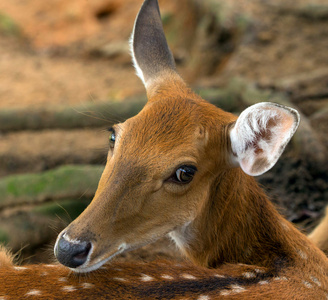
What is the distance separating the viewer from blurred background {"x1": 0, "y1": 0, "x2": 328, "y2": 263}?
4.54 meters

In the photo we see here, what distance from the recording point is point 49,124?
5.49 m

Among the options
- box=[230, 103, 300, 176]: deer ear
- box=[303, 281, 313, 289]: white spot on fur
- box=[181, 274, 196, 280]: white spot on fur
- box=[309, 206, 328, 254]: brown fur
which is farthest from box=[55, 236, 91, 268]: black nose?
box=[309, 206, 328, 254]: brown fur

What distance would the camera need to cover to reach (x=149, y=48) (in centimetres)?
335

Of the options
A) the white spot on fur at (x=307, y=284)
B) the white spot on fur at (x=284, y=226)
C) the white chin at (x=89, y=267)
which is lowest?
the white spot on fur at (x=307, y=284)

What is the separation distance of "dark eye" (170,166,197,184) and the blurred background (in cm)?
83

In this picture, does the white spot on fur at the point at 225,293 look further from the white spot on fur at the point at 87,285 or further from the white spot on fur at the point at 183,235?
the white spot on fur at the point at 87,285

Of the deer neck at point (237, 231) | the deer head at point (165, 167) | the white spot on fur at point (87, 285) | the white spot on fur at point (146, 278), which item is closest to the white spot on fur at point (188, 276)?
the white spot on fur at point (146, 278)

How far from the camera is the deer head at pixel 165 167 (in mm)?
2465

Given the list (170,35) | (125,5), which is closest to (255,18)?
(170,35)

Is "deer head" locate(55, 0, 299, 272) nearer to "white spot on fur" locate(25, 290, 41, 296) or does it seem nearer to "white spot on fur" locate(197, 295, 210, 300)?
"white spot on fur" locate(25, 290, 41, 296)

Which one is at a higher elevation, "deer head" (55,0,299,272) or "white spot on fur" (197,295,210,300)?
"deer head" (55,0,299,272)

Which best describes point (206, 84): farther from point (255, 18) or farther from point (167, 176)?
point (167, 176)

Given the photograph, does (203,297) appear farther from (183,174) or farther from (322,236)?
(322,236)

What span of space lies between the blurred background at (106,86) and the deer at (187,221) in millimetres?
616
